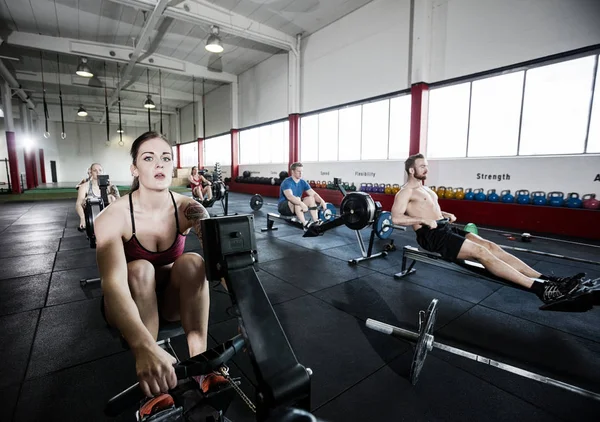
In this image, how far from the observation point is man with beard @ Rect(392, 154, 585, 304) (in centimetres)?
167

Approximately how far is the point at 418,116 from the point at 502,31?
61.4 inches

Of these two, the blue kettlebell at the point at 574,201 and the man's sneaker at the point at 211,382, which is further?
the blue kettlebell at the point at 574,201

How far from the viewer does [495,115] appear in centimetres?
492

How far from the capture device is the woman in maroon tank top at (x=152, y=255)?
3.13 ft

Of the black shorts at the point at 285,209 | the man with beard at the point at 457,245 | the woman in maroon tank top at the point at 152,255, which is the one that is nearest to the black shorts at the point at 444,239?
the man with beard at the point at 457,245

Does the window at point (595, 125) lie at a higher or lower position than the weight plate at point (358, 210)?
higher

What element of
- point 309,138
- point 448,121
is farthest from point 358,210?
point 309,138

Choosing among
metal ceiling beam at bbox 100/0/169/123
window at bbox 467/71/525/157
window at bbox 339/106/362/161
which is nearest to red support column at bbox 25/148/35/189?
metal ceiling beam at bbox 100/0/169/123

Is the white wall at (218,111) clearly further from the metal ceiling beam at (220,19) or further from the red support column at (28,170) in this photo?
the red support column at (28,170)

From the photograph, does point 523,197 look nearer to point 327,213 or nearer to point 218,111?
point 327,213

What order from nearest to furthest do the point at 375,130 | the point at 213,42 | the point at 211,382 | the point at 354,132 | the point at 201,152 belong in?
the point at 211,382, the point at 213,42, the point at 375,130, the point at 354,132, the point at 201,152

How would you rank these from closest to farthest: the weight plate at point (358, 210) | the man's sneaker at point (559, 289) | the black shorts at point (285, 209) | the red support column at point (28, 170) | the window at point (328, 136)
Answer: the man's sneaker at point (559, 289), the weight plate at point (358, 210), the black shorts at point (285, 209), the window at point (328, 136), the red support column at point (28, 170)

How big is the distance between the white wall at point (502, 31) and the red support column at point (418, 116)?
0.31 meters

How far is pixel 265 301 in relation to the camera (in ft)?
2.14
